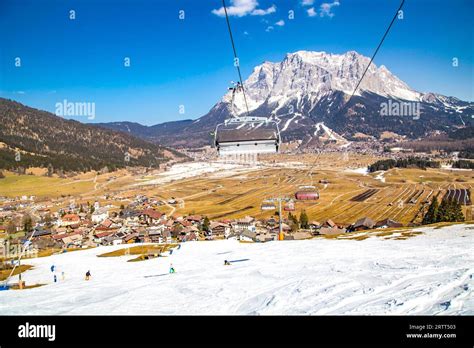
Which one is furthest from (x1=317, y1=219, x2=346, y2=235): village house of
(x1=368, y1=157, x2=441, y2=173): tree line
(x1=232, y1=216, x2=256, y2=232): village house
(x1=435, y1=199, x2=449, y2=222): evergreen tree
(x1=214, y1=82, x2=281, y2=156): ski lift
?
(x1=368, y1=157, x2=441, y2=173): tree line

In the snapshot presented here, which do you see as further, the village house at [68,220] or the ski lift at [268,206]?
→ the ski lift at [268,206]

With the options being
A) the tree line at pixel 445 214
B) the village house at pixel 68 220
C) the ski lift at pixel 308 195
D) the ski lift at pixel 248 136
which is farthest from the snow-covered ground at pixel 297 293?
the ski lift at pixel 308 195

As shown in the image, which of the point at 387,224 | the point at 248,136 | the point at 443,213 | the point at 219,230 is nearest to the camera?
the point at 248,136

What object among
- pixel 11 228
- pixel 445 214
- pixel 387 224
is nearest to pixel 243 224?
pixel 387 224

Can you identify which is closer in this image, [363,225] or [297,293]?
[297,293]

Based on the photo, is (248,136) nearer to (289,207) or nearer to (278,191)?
(289,207)

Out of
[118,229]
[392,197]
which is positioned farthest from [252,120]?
[392,197]

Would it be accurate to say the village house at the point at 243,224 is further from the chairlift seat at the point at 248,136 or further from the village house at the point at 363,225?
the chairlift seat at the point at 248,136
